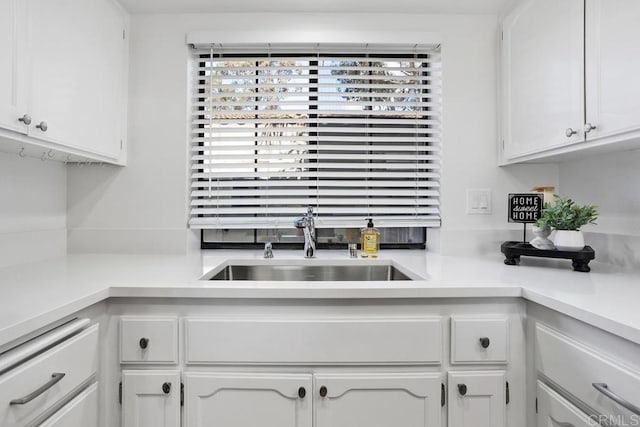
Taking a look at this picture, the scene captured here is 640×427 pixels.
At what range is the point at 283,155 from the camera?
1.85m

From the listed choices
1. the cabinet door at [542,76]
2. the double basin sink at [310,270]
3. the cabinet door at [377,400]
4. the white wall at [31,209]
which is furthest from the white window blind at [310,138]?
the cabinet door at [377,400]

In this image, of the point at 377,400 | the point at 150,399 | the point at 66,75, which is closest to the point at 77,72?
the point at 66,75

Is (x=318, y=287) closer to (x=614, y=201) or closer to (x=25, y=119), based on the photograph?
(x=25, y=119)

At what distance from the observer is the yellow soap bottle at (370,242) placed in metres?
1.75

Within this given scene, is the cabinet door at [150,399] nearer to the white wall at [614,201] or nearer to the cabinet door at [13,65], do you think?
the cabinet door at [13,65]

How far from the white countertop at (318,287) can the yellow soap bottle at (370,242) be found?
219 millimetres

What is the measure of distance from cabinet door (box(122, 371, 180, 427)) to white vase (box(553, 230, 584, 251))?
1568 mm

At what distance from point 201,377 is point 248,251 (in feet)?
2.95

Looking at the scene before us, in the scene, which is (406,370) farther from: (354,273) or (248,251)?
(248,251)

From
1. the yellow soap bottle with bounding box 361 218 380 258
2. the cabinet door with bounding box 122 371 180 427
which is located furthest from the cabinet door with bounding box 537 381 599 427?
the cabinet door with bounding box 122 371 180 427

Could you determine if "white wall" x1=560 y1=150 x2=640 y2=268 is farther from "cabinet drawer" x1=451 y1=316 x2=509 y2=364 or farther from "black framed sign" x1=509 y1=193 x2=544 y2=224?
"cabinet drawer" x1=451 y1=316 x2=509 y2=364

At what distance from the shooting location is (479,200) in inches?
71.8

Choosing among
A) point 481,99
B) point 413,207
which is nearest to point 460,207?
point 413,207

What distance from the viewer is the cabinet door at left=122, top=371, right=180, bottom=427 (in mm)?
1118
